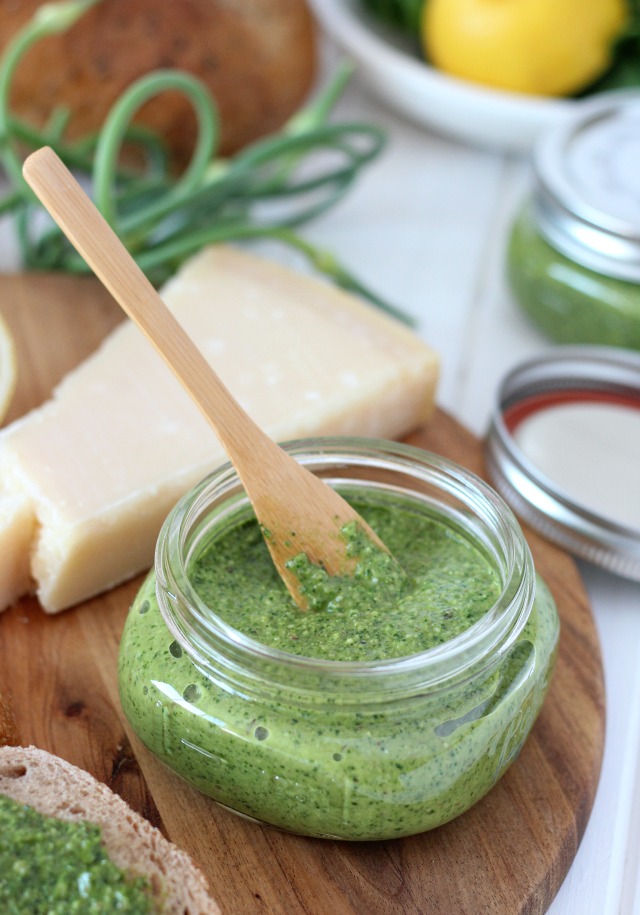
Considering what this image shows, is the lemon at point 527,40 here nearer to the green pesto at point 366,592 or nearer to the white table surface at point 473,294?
the white table surface at point 473,294

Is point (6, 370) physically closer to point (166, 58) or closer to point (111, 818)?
point (111, 818)

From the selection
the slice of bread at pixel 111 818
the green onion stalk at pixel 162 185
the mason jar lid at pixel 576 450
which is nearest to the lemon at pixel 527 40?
the green onion stalk at pixel 162 185

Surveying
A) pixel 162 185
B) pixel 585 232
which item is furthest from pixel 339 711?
pixel 162 185

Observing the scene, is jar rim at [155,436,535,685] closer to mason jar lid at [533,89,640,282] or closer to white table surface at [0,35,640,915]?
white table surface at [0,35,640,915]

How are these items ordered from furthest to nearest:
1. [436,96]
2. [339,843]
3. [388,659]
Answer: [436,96] → [339,843] → [388,659]

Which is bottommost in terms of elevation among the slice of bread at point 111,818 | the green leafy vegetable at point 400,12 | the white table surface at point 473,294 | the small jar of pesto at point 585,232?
the white table surface at point 473,294


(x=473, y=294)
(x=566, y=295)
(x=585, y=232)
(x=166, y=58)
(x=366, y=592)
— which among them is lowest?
(x=473, y=294)
